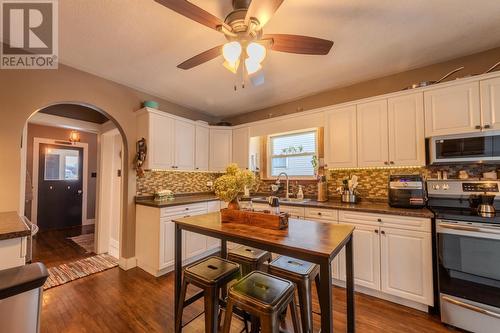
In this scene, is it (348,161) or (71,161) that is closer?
(348,161)

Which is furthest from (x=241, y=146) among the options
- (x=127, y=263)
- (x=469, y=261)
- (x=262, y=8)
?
(x=469, y=261)

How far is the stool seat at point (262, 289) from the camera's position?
1.13m

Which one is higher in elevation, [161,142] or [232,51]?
[232,51]

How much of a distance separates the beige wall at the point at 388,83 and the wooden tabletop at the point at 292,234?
217cm

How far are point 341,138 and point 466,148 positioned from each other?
3.90 feet

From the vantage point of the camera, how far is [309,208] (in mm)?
2613

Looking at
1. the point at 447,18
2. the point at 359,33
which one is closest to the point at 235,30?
the point at 359,33

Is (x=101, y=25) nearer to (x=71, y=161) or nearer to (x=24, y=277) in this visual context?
(x=24, y=277)

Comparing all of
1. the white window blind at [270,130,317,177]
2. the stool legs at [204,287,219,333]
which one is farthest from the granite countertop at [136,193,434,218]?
the stool legs at [204,287,219,333]

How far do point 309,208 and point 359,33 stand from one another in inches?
75.3

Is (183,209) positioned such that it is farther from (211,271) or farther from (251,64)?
(251,64)

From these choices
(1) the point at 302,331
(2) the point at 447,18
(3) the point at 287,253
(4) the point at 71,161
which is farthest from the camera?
(4) the point at 71,161

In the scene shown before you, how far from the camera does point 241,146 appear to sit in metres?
3.84

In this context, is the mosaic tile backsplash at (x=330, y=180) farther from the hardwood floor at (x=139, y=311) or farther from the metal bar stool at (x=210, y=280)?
the metal bar stool at (x=210, y=280)
